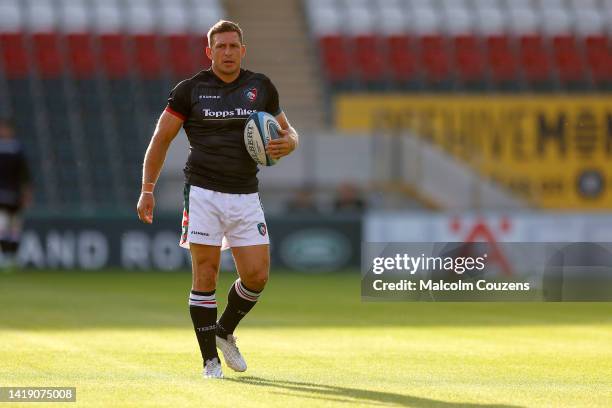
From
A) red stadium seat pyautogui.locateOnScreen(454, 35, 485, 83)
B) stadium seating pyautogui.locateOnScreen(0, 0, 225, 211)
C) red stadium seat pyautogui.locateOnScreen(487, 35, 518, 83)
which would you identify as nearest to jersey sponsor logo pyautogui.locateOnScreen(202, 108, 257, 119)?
stadium seating pyautogui.locateOnScreen(0, 0, 225, 211)

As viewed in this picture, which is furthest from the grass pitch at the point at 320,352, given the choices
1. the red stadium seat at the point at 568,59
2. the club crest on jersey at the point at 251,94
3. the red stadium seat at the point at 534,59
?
the red stadium seat at the point at 568,59

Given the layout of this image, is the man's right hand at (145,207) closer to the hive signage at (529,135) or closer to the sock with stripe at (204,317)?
the sock with stripe at (204,317)

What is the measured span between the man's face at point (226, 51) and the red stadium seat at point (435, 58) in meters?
18.1

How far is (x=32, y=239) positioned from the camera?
67.6 ft

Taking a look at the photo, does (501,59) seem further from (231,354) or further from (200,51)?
(231,354)

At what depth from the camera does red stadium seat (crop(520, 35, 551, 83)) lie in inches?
1029

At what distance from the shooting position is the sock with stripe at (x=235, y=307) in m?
8.20

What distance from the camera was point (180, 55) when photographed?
25000 millimetres

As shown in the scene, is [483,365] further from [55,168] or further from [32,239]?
[55,168]

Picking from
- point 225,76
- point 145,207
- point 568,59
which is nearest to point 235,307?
point 145,207

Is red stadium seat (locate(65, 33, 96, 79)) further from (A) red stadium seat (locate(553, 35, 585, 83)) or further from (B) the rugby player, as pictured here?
(B) the rugby player

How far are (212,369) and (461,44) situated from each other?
19741 mm

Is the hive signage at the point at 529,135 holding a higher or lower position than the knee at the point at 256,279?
lower

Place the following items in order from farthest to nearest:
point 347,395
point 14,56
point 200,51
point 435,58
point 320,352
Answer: point 435,58, point 200,51, point 14,56, point 320,352, point 347,395
